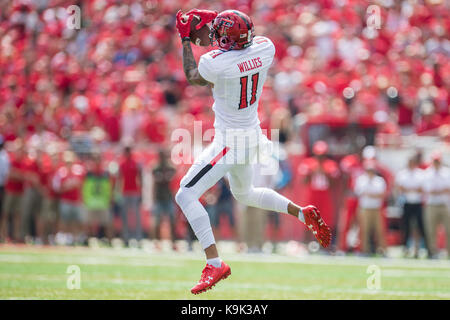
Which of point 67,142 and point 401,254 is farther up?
A: point 67,142

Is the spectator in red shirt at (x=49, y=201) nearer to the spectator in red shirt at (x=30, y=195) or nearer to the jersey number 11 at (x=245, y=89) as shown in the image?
the spectator in red shirt at (x=30, y=195)

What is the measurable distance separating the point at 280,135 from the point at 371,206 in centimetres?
223

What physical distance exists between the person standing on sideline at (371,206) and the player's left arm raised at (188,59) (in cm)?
647

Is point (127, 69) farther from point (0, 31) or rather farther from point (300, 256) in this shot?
point (300, 256)

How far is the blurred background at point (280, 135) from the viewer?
13.2 metres

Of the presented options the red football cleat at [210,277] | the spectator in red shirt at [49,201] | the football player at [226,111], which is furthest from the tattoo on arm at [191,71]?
the spectator in red shirt at [49,201]

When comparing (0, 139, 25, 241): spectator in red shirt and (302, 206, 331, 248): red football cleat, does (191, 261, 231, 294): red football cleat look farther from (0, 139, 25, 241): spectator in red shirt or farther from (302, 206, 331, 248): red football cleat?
(0, 139, 25, 241): spectator in red shirt

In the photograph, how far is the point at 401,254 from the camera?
13.2 metres

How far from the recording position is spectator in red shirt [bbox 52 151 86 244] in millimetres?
14203

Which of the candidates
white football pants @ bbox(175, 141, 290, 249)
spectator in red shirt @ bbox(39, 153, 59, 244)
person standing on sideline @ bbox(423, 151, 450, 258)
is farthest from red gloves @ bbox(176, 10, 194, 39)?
spectator in red shirt @ bbox(39, 153, 59, 244)

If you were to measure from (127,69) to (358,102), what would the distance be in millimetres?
5654

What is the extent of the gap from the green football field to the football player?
3.21ft

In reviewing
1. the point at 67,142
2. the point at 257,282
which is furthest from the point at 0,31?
the point at 257,282
